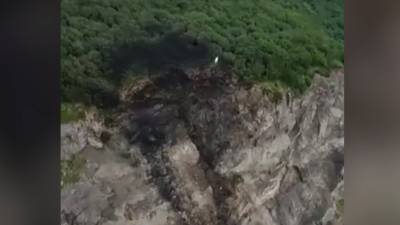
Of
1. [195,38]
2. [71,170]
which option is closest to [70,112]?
[71,170]

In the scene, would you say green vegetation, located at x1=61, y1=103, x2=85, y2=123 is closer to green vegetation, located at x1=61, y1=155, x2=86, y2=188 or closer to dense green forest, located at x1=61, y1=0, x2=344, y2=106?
dense green forest, located at x1=61, y1=0, x2=344, y2=106

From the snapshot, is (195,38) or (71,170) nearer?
(71,170)

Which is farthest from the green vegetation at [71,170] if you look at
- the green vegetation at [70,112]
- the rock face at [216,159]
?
the green vegetation at [70,112]

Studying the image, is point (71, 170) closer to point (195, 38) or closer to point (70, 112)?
point (70, 112)

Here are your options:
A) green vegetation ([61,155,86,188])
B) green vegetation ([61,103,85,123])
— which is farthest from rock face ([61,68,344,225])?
green vegetation ([61,103,85,123])

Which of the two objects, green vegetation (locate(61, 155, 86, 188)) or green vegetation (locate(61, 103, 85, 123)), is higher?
green vegetation (locate(61, 103, 85, 123))

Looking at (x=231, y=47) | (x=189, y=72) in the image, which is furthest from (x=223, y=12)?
(x=189, y=72)
